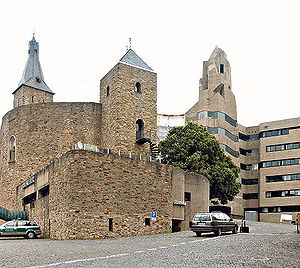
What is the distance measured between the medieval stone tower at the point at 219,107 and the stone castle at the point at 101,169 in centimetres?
2636

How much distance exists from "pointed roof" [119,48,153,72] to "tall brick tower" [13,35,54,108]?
24.4 m

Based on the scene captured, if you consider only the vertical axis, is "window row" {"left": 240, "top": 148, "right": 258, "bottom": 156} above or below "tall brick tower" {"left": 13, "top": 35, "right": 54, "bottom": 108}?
below

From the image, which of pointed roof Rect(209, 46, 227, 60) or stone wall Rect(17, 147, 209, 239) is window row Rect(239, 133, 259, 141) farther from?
stone wall Rect(17, 147, 209, 239)

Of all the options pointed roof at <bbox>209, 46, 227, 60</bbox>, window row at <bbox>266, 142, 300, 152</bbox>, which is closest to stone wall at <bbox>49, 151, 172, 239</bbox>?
window row at <bbox>266, 142, 300, 152</bbox>

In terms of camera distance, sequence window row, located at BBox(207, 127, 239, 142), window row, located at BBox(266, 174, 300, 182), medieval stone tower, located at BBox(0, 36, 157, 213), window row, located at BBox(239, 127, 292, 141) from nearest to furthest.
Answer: medieval stone tower, located at BBox(0, 36, 157, 213) < window row, located at BBox(207, 127, 239, 142) < window row, located at BBox(266, 174, 300, 182) < window row, located at BBox(239, 127, 292, 141)

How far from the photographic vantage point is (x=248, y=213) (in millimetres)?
77438

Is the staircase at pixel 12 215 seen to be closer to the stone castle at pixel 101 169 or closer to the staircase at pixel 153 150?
the stone castle at pixel 101 169

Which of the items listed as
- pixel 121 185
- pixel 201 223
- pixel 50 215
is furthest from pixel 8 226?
pixel 201 223

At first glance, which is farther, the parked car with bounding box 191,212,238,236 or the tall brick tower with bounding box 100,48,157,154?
the tall brick tower with bounding box 100,48,157,154

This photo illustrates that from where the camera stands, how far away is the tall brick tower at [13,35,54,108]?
7038 centimetres

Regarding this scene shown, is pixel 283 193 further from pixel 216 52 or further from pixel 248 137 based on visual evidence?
pixel 216 52

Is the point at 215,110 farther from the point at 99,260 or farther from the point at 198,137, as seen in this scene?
the point at 99,260

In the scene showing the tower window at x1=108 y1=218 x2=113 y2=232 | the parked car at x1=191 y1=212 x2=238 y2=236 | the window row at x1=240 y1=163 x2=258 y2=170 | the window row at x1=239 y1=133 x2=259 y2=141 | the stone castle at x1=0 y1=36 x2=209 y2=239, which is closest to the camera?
the parked car at x1=191 y1=212 x2=238 y2=236

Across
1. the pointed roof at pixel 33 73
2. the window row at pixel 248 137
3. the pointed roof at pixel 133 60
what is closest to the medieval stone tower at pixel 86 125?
the pointed roof at pixel 133 60
